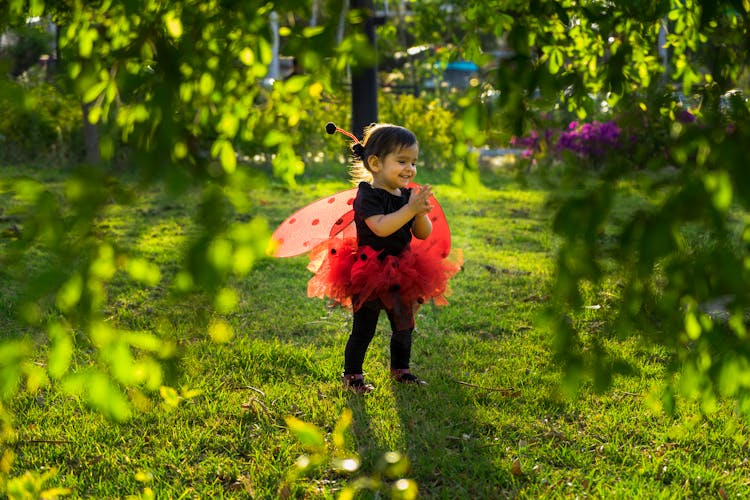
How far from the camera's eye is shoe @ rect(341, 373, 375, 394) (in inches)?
150

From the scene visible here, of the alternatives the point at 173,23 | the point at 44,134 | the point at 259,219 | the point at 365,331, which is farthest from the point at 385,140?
the point at 44,134

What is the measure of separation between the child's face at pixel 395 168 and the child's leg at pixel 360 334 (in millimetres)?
562

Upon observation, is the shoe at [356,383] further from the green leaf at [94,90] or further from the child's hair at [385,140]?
the green leaf at [94,90]

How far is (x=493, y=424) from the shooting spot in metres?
3.48

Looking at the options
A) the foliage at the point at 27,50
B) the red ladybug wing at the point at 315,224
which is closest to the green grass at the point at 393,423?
the red ladybug wing at the point at 315,224

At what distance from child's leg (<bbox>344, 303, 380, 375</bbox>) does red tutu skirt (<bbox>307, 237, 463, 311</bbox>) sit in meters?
0.05

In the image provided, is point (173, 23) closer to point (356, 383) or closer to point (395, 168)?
point (395, 168)

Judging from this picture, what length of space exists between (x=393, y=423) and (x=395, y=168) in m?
1.10

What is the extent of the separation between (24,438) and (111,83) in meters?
2.10

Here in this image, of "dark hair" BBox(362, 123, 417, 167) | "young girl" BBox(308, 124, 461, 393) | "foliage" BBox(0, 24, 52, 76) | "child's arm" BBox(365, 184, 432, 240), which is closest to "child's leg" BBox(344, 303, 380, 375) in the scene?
"young girl" BBox(308, 124, 461, 393)

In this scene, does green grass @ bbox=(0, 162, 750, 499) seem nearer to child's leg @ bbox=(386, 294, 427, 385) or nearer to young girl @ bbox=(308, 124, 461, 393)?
child's leg @ bbox=(386, 294, 427, 385)

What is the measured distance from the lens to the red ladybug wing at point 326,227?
398 centimetres

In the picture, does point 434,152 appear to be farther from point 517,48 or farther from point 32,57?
point 32,57

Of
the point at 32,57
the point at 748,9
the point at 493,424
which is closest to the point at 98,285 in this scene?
the point at 748,9
